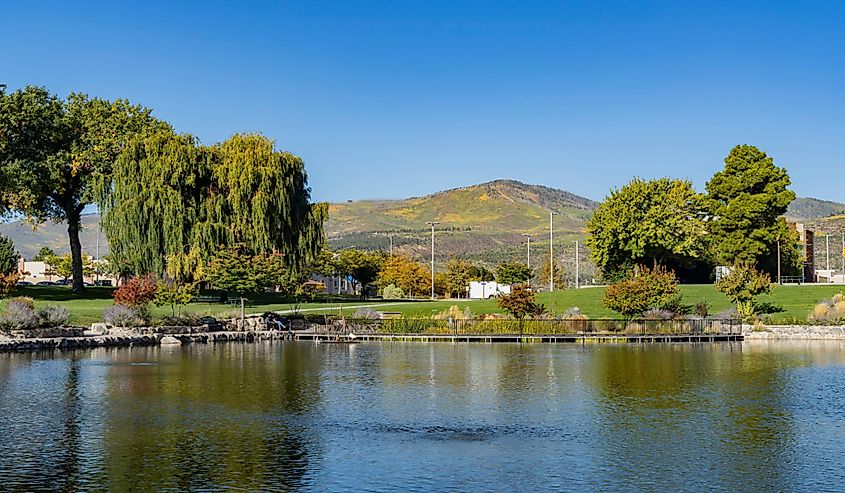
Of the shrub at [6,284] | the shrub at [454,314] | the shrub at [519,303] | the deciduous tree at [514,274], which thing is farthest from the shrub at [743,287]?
the shrub at [6,284]

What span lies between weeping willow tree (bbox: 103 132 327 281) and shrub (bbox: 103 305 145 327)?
29.2 feet

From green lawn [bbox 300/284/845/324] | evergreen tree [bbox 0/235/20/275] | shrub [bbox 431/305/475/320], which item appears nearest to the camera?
shrub [bbox 431/305/475/320]

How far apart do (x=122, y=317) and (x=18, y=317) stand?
670 cm

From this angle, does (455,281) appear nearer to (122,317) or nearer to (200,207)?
(200,207)

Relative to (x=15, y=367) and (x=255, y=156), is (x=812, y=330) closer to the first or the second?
(x=255, y=156)

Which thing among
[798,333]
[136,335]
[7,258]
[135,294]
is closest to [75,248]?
[7,258]

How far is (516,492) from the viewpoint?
1695 cm

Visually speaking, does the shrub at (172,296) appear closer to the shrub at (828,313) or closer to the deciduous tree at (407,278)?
the shrub at (828,313)

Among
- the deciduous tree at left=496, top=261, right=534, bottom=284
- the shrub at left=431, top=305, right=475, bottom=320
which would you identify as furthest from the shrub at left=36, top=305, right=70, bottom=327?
the deciduous tree at left=496, top=261, right=534, bottom=284

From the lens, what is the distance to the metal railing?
55.8 meters

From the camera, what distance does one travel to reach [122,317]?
51906mm

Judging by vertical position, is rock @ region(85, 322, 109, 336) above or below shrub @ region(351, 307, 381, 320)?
below

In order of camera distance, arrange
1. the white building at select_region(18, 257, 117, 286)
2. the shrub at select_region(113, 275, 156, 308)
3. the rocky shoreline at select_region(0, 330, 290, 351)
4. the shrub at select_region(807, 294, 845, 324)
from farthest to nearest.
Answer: the white building at select_region(18, 257, 117, 286), the shrub at select_region(807, 294, 845, 324), the shrub at select_region(113, 275, 156, 308), the rocky shoreline at select_region(0, 330, 290, 351)

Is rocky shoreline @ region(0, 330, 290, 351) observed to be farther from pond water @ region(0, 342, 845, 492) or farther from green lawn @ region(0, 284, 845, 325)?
green lawn @ region(0, 284, 845, 325)
